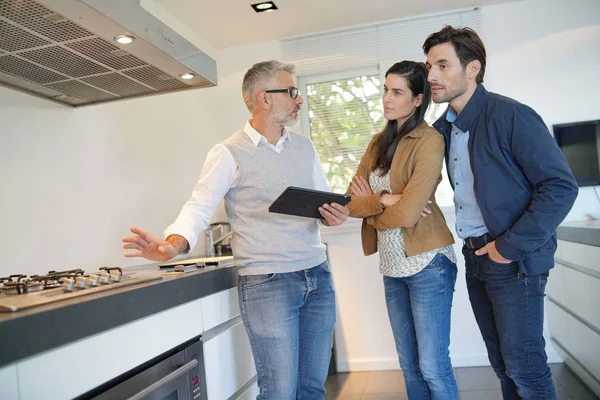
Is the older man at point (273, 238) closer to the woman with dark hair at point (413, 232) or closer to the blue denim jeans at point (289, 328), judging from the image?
the blue denim jeans at point (289, 328)

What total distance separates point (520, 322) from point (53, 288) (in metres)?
1.36

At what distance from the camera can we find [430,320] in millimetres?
1953

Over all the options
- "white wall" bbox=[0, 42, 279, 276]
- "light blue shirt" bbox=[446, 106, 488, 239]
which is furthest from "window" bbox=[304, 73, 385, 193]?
"light blue shirt" bbox=[446, 106, 488, 239]

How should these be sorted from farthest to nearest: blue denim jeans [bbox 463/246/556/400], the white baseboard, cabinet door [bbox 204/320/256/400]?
the white baseboard
cabinet door [bbox 204/320/256/400]
blue denim jeans [bbox 463/246/556/400]

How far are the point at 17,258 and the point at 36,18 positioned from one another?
95 cm

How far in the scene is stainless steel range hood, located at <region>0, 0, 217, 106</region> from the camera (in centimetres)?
163

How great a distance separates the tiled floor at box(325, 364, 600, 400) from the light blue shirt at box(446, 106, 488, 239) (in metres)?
1.73

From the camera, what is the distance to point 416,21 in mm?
4145

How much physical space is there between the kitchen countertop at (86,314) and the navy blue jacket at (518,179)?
99 cm

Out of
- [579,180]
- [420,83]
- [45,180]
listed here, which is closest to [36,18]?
[45,180]

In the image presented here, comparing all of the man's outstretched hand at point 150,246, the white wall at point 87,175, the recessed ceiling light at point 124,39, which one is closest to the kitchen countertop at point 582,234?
the man's outstretched hand at point 150,246

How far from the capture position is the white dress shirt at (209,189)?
1867 millimetres

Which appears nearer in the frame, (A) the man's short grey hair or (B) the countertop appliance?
(B) the countertop appliance

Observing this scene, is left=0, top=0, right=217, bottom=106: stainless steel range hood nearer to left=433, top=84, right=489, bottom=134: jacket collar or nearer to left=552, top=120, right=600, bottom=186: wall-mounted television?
left=433, top=84, right=489, bottom=134: jacket collar
